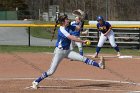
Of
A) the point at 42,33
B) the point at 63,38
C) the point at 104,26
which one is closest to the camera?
the point at 63,38

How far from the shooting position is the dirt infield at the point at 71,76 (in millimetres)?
11102

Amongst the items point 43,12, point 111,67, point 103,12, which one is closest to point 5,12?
point 43,12

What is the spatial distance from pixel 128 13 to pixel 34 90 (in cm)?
3860

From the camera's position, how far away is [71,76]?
535 inches

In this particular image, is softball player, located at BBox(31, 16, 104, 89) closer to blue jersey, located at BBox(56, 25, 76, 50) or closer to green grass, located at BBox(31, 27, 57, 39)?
blue jersey, located at BBox(56, 25, 76, 50)

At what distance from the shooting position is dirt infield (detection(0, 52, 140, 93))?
11102 millimetres

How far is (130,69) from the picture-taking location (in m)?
15.2

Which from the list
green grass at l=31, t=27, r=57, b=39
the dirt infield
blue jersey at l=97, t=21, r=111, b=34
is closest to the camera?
the dirt infield

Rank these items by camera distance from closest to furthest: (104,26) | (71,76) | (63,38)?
(63,38), (71,76), (104,26)

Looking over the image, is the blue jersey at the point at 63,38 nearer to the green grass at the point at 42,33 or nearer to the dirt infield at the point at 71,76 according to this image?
the dirt infield at the point at 71,76

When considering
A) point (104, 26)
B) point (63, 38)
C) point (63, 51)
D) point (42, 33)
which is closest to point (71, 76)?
point (63, 51)

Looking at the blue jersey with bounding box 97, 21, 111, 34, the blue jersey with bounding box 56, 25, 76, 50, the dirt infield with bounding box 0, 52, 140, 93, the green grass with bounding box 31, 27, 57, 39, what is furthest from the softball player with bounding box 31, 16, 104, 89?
the green grass with bounding box 31, 27, 57, 39

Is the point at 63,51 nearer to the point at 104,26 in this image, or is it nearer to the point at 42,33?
the point at 104,26

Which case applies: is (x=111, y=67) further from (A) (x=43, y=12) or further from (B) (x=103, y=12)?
(A) (x=43, y=12)
